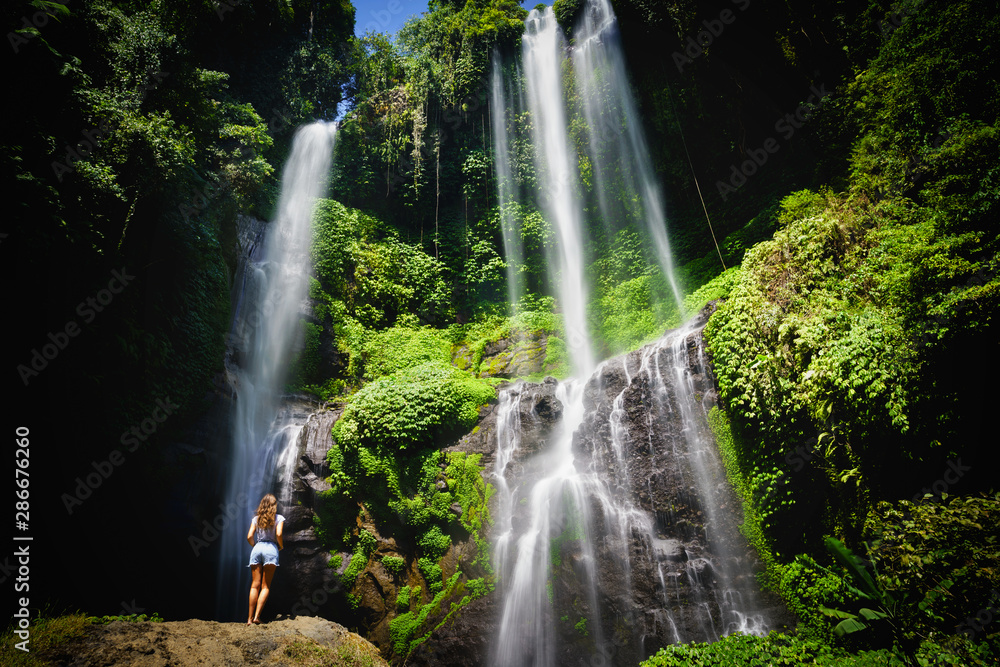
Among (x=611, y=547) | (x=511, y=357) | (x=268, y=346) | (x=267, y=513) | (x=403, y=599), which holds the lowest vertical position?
(x=403, y=599)

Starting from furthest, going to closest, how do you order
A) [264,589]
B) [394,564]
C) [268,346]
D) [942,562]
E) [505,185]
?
[505,185] < [268,346] < [394,564] < [264,589] < [942,562]

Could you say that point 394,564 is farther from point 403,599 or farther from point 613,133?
point 613,133

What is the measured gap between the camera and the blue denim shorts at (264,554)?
5707 mm

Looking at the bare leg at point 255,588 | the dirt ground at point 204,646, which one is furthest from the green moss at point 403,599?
the bare leg at point 255,588

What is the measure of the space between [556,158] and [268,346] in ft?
39.0

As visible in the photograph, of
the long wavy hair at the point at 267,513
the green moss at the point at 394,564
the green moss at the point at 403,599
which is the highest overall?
the long wavy hair at the point at 267,513

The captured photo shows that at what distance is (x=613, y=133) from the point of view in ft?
45.5

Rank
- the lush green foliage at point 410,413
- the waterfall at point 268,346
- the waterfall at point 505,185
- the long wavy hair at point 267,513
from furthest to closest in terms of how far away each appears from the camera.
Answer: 1. the waterfall at point 505,185
2. the waterfall at point 268,346
3. the lush green foliage at point 410,413
4. the long wavy hair at point 267,513

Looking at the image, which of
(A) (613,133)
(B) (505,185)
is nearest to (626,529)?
(A) (613,133)

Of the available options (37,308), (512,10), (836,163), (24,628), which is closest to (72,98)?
(37,308)

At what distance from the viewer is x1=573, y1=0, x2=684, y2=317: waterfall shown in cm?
1326

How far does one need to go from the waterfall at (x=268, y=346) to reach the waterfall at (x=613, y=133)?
10.3 metres

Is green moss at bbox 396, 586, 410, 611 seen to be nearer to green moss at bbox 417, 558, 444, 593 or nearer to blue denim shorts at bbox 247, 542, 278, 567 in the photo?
green moss at bbox 417, 558, 444, 593

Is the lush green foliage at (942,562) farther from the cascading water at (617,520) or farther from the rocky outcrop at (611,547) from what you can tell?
the cascading water at (617,520)
